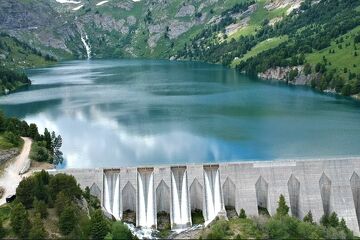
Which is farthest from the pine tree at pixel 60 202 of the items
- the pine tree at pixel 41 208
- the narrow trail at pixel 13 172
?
the narrow trail at pixel 13 172

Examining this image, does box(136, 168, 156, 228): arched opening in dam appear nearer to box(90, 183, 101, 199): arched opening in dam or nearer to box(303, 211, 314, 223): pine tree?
box(90, 183, 101, 199): arched opening in dam

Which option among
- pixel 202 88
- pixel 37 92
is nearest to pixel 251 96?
pixel 202 88

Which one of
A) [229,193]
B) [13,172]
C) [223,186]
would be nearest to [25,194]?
[13,172]

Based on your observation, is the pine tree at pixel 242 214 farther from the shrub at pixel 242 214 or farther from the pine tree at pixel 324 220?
the pine tree at pixel 324 220

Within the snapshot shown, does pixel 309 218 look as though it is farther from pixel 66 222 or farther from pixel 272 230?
pixel 66 222

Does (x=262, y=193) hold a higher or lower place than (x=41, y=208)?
lower

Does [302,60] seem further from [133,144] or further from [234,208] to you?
[234,208]

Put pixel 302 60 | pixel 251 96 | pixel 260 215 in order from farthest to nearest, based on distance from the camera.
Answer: pixel 302 60 → pixel 251 96 → pixel 260 215
